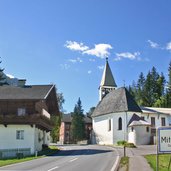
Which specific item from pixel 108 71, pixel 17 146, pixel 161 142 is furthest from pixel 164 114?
pixel 161 142

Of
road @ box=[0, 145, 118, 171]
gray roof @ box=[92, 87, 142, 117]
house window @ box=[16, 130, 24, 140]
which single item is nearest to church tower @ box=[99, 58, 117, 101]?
gray roof @ box=[92, 87, 142, 117]

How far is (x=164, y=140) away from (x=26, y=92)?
33.7 meters

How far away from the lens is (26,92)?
4341 cm

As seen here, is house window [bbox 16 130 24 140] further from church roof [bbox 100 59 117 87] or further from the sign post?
church roof [bbox 100 59 117 87]

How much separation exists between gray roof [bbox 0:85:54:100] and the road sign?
99.6ft

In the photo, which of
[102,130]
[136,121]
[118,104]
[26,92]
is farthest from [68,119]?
[26,92]

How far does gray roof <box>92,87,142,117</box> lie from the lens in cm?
6525

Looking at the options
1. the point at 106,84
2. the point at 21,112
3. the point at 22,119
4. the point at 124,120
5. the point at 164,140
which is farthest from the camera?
the point at 106,84

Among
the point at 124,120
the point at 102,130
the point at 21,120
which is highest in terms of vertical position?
the point at 124,120

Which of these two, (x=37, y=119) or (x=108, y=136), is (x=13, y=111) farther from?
(x=108, y=136)

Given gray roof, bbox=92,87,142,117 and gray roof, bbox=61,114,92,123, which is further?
gray roof, bbox=61,114,92,123

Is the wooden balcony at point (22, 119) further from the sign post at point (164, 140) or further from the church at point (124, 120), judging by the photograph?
the sign post at point (164, 140)

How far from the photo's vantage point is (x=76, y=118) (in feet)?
310

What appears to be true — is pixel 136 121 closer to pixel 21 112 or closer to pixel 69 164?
pixel 21 112
